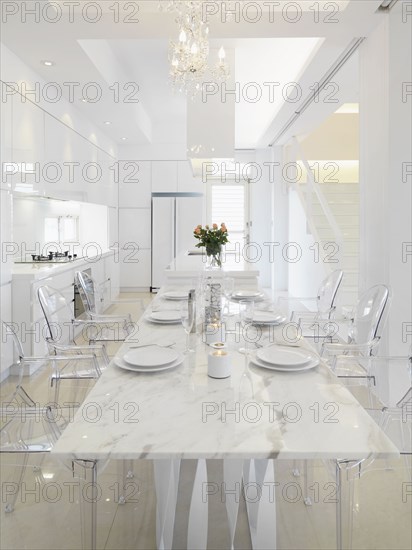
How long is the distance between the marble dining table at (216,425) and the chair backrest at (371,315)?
92 cm

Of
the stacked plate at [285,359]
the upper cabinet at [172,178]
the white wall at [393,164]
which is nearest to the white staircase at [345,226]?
the white wall at [393,164]

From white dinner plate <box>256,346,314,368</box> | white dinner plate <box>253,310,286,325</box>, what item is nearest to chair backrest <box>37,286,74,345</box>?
white dinner plate <box>253,310,286,325</box>

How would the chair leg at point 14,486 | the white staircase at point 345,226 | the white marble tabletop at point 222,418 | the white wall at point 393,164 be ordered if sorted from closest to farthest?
the white marble tabletop at point 222,418 < the chair leg at point 14,486 < the white wall at point 393,164 < the white staircase at point 345,226

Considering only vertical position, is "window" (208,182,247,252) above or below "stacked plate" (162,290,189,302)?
above

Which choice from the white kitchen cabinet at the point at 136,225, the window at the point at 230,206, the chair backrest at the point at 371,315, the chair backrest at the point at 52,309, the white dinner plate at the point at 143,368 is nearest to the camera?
the white dinner plate at the point at 143,368

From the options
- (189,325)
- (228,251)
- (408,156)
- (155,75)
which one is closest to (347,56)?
(408,156)

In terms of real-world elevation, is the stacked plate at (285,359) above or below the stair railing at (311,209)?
below

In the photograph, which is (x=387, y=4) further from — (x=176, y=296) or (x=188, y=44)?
(x=176, y=296)

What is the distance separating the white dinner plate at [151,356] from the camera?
1.56 m

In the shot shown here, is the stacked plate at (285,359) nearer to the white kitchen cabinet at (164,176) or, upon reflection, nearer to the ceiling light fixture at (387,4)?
the ceiling light fixture at (387,4)

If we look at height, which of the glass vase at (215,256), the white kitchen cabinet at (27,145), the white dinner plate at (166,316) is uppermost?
the white kitchen cabinet at (27,145)

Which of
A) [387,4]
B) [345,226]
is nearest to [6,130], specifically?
[387,4]

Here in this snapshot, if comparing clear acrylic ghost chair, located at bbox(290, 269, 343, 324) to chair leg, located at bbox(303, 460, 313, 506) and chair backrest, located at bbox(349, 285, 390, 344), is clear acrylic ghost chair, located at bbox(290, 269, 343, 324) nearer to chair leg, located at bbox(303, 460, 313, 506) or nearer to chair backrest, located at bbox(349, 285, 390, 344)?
chair backrest, located at bbox(349, 285, 390, 344)

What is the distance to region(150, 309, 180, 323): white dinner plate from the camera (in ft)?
7.46
